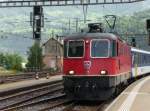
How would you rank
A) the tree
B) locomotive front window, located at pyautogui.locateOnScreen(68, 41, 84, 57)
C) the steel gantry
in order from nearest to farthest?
locomotive front window, located at pyautogui.locateOnScreen(68, 41, 84, 57) < the steel gantry < the tree

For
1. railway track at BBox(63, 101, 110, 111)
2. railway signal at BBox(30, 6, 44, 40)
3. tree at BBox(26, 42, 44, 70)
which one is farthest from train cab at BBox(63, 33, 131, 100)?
tree at BBox(26, 42, 44, 70)

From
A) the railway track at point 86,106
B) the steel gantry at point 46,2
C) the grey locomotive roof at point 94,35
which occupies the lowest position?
the railway track at point 86,106

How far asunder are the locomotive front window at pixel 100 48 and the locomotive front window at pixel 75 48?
442 mm

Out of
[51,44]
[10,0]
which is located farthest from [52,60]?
[10,0]

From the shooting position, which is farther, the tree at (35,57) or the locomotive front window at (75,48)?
the tree at (35,57)

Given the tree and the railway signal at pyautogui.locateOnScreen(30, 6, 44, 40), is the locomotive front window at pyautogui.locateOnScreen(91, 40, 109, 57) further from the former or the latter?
the tree

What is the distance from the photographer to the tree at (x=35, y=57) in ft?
298

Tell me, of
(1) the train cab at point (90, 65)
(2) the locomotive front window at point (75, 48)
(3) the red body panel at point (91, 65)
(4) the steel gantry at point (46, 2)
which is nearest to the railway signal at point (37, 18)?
(4) the steel gantry at point (46, 2)

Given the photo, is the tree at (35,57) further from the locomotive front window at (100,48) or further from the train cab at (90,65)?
the locomotive front window at (100,48)

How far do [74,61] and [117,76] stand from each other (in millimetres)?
2232

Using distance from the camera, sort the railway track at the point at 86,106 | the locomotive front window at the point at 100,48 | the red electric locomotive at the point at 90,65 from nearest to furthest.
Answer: the railway track at the point at 86,106
the red electric locomotive at the point at 90,65
the locomotive front window at the point at 100,48

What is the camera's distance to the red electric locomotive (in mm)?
20016

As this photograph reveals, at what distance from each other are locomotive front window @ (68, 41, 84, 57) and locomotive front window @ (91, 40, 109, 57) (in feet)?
1.45

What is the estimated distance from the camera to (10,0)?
48.7m
